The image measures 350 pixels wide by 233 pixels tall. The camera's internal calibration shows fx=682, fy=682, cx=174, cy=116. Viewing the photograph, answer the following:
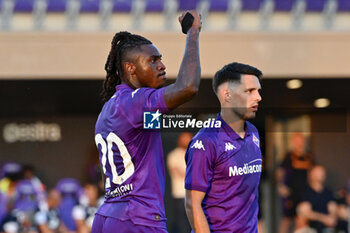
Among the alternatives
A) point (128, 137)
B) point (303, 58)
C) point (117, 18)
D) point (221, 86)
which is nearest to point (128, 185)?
point (128, 137)

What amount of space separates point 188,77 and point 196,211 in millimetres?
817

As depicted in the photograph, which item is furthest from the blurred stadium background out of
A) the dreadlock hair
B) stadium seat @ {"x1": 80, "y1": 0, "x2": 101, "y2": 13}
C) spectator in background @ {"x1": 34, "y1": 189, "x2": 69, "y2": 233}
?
stadium seat @ {"x1": 80, "y1": 0, "x2": 101, "y2": 13}

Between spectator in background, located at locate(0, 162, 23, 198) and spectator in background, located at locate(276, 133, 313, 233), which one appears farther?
spectator in background, located at locate(0, 162, 23, 198)

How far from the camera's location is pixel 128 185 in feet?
7.31

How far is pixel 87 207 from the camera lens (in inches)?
189

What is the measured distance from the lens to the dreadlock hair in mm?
2336

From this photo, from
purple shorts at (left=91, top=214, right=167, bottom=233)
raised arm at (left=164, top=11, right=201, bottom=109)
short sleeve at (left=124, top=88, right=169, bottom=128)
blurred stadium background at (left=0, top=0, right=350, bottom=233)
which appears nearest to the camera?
raised arm at (left=164, top=11, right=201, bottom=109)

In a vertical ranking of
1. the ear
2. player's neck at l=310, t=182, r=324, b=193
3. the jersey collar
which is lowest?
player's neck at l=310, t=182, r=324, b=193

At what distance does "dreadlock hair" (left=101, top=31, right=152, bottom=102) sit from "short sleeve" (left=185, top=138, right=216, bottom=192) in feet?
1.40

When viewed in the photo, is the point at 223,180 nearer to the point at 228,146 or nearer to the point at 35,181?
the point at 228,146

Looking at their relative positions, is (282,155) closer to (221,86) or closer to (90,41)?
(221,86)

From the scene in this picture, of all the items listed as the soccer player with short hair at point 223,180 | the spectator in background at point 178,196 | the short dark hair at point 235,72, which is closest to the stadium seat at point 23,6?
the spectator in background at point 178,196

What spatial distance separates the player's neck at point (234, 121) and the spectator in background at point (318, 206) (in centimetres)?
194

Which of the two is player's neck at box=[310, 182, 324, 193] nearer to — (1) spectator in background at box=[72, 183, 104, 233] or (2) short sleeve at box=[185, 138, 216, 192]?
(1) spectator in background at box=[72, 183, 104, 233]
